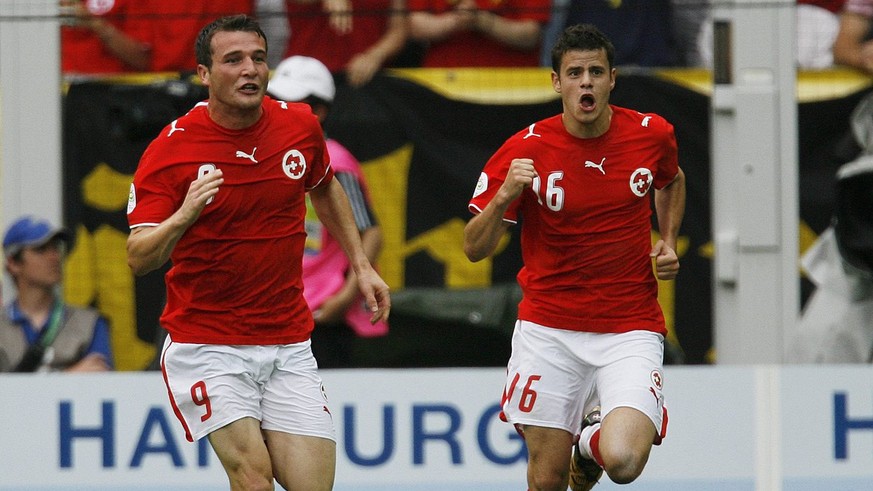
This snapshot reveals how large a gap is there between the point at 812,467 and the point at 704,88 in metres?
2.21

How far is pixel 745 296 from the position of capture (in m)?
8.23

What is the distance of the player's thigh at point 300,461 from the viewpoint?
18.7ft

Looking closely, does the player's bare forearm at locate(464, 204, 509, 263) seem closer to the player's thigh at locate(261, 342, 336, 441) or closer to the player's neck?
the player's thigh at locate(261, 342, 336, 441)

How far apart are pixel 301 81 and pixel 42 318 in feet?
5.83

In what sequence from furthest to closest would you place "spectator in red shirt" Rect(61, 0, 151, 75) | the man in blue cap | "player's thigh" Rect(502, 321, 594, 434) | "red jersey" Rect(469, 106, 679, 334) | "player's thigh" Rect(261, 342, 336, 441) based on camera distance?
1. "spectator in red shirt" Rect(61, 0, 151, 75)
2. the man in blue cap
3. "player's thigh" Rect(502, 321, 594, 434)
4. "red jersey" Rect(469, 106, 679, 334)
5. "player's thigh" Rect(261, 342, 336, 441)

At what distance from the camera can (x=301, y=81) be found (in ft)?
25.1

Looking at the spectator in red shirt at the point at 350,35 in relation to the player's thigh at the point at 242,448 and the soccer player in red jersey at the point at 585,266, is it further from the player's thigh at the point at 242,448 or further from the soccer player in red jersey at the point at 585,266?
the player's thigh at the point at 242,448

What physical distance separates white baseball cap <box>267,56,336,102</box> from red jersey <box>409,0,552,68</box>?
99cm

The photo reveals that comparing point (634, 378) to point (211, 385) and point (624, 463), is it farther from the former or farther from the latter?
point (211, 385)

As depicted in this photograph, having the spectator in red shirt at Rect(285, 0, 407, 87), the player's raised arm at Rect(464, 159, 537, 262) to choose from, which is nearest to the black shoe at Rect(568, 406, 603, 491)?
the player's raised arm at Rect(464, 159, 537, 262)

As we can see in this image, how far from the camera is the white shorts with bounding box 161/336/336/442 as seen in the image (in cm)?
566

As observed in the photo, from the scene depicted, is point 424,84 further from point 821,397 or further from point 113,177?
point 821,397

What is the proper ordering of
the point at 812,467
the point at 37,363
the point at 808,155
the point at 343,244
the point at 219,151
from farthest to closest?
the point at 808,155 < the point at 37,363 < the point at 812,467 < the point at 343,244 < the point at 219,151

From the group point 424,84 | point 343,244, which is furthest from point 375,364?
point 343,244
